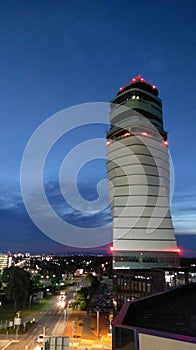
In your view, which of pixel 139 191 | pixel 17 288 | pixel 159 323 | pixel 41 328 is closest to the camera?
pixel 159 323

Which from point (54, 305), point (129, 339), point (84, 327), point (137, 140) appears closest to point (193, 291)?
point (129, 339)

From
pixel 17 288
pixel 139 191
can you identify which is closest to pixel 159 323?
pixel 17 288

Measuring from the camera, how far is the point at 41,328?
5466 centimetres

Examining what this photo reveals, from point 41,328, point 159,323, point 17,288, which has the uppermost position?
point 159,323

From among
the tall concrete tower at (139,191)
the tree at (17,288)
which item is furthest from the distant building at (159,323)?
the tall concrete tower at (139,191)

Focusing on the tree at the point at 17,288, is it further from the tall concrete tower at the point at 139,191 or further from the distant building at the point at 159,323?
the distant building at the point at 159,323

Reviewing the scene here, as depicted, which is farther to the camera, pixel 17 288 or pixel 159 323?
pixel 17 288

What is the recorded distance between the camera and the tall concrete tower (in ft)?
361

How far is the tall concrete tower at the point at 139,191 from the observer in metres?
110

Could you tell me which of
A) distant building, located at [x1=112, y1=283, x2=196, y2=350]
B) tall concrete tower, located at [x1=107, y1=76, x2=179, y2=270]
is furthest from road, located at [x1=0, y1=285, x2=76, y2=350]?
tall concrete tower, located at [x1=107, y1=76, x2=179, y2=270]

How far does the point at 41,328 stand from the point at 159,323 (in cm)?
5033

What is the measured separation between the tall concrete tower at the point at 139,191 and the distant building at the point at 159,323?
9486 cm

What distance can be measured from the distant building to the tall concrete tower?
94859mm

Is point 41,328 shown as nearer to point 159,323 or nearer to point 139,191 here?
point 159,323
